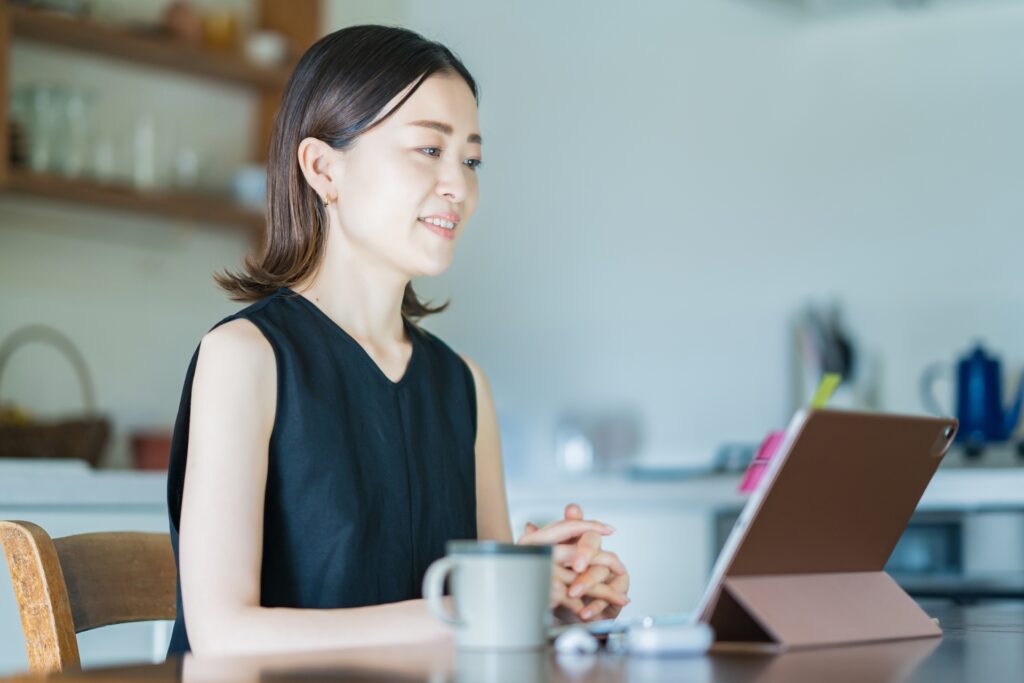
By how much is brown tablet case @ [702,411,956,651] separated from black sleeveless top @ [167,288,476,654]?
46 centimetres

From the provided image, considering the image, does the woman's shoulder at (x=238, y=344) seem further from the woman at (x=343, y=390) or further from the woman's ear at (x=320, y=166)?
the woman's ear at (x=320, y=166)

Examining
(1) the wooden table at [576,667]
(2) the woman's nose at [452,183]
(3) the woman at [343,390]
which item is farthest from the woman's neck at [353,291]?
(1) the wooden table at [576,667]

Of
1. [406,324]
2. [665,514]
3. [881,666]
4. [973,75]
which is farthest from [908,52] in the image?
[881,666]

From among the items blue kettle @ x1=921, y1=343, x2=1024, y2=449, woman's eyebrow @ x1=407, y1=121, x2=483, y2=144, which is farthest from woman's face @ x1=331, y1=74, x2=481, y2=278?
blue kettle @ x1=921, y1=343, x2=1024, y2=449

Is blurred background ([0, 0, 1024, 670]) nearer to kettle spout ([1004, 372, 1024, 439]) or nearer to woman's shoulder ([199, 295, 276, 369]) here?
kettle spout ([1004, 372, 1024, 439])

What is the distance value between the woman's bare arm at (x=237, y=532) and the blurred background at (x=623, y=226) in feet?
6.75

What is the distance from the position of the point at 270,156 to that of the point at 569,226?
2752mm

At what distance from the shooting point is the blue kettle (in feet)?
10.8

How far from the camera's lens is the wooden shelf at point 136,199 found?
343 cm

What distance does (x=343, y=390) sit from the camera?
4.55 feet

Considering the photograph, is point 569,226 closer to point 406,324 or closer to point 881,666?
point 406,324

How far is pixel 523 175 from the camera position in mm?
4277

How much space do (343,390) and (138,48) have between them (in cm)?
258

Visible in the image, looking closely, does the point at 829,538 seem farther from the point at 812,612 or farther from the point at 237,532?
the point at 237,532
